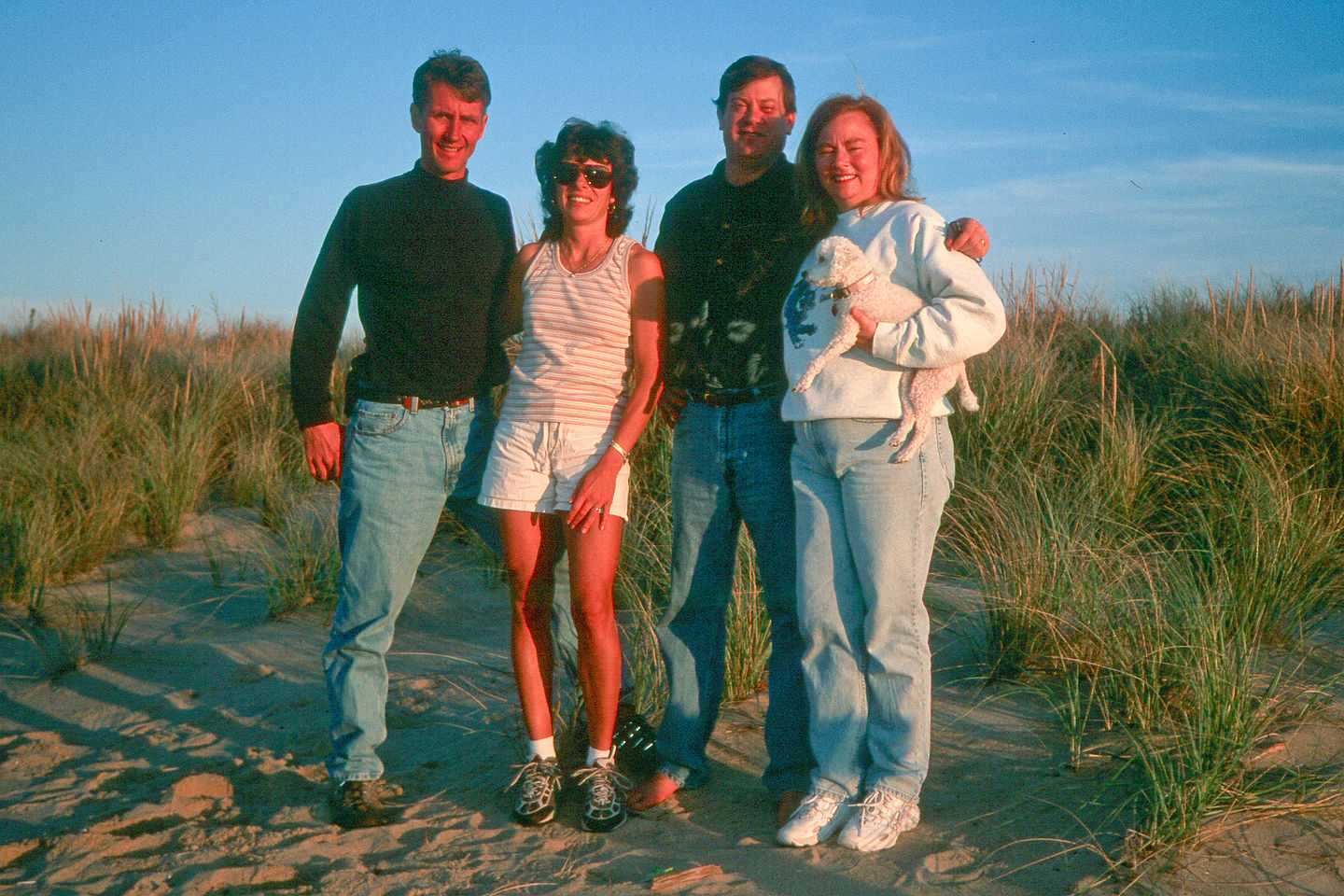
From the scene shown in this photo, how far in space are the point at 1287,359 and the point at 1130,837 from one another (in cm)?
416

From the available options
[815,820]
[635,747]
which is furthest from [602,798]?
[815,820]

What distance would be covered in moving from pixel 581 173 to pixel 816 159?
730mm

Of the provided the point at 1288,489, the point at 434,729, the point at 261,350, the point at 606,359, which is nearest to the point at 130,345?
the point at 261,350

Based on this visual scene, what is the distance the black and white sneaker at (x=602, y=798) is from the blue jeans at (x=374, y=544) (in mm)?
738

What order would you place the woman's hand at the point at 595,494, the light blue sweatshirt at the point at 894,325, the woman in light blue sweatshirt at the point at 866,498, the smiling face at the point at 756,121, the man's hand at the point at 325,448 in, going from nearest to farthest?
the light blue sweatshirt at the point at 894,325 → the woman in light blue sweatshirt at the point at 866,498 → the woman's hand at the point at 595,494 → the smiling face at the point at 756,121 → the man's hand at the point at 325,448

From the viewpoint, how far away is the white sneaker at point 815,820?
281 cm

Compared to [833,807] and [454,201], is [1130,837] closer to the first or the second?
[833,807]

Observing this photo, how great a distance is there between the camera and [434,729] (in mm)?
4039

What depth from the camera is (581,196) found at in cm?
301

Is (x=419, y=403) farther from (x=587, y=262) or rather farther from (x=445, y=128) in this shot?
(x=445, y=128)

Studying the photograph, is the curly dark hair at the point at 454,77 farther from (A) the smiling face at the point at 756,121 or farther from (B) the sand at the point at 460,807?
(B) the sand at the point at 460,807

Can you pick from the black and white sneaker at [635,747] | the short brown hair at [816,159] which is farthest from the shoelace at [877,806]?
the short brown hair at [816,159]

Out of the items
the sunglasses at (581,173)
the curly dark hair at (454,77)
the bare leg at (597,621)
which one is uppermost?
the curly dark hair at (454,77)

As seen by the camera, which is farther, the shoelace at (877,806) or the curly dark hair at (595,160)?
the curly dark hair at (595,160)
